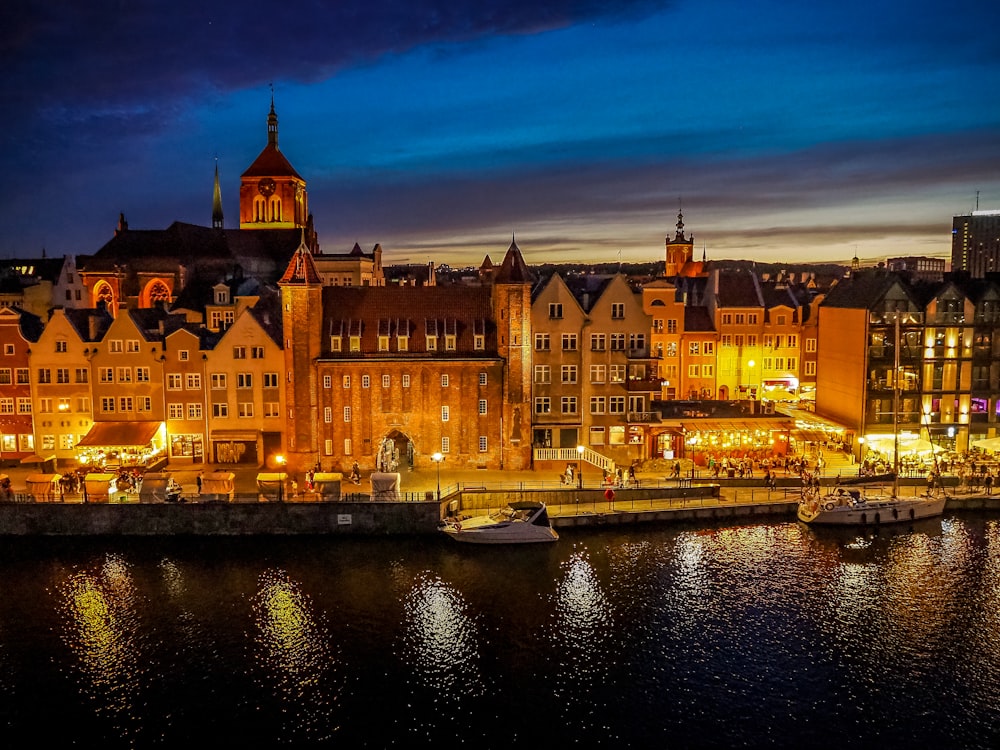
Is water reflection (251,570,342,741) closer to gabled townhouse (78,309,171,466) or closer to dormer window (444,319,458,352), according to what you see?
dormer window (444,319,458,352)

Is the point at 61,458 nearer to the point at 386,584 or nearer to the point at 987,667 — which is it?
the point at 386,584

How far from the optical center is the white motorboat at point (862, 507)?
5744 cm

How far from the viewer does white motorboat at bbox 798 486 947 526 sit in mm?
57438

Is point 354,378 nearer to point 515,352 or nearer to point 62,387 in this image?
point 515,352

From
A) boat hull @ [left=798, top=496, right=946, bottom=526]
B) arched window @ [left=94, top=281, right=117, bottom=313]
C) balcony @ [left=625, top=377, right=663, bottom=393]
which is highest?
arched window @ [left=94, top=281, right=117, bottom=313]

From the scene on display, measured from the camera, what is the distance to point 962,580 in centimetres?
4794

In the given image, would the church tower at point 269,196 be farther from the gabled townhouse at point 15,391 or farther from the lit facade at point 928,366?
the lit facade at point 928,366

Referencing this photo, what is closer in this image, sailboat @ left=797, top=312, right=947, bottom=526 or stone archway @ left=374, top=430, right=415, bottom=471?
sailboat @ left=797, top=312, right=947, bottom=526

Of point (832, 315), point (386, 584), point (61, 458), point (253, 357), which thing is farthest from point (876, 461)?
point (61, 458)

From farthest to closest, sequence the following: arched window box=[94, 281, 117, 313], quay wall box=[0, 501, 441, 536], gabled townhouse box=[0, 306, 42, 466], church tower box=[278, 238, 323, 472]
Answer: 1. arched window box=[94, 281, 117, 313]
2. gabled townhouse box=[0, 306, 42, 466]
3. church tower box=[278, 238, 323, 472]
4. quay wall box=[0, 501, 441, 536]

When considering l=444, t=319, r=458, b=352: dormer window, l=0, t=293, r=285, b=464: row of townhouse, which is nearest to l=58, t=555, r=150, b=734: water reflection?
l=0, t=293, r=285, b=464: row of townhouse

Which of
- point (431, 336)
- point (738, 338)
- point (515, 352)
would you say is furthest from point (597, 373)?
point (738, 338)

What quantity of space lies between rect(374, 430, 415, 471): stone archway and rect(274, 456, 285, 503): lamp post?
6.73 meters

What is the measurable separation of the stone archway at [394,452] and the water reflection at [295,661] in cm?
1663
